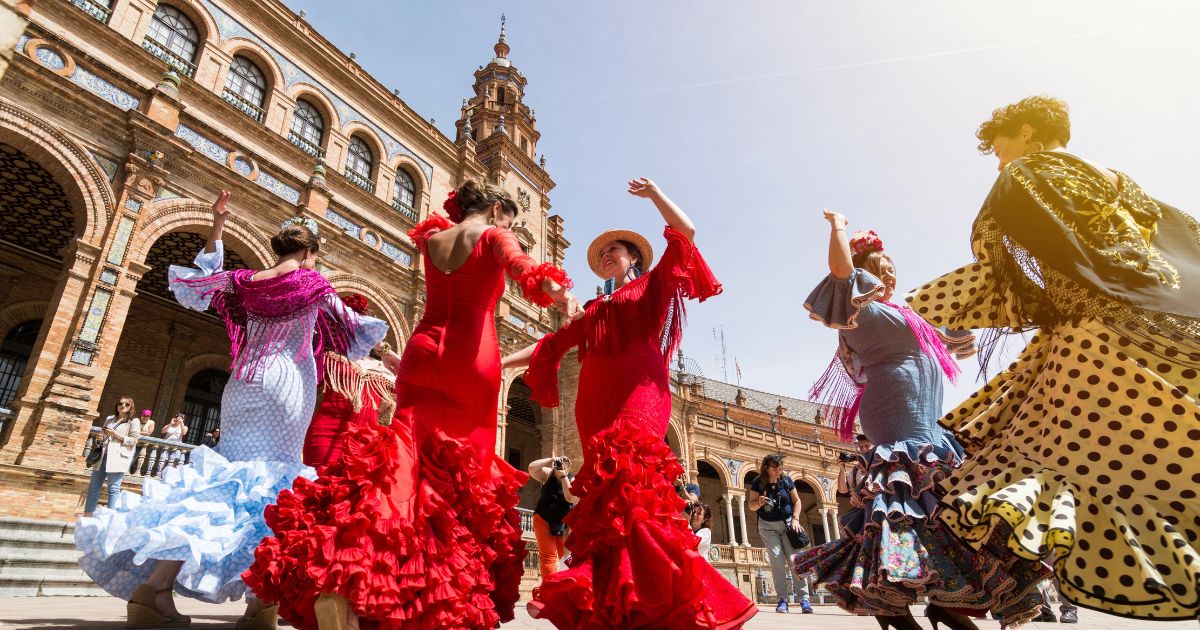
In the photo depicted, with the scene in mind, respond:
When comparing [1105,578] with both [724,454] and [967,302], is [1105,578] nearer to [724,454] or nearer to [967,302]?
[967,302]

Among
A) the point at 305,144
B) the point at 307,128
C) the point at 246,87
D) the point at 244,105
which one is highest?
the point at 246,87

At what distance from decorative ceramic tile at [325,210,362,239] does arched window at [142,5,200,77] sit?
364 centimetres

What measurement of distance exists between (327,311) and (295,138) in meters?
12.8

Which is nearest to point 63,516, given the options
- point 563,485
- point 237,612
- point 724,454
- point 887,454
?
point 237,612

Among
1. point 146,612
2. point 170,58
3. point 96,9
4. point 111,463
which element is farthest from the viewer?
point 170,58

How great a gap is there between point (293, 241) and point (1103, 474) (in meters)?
3.53

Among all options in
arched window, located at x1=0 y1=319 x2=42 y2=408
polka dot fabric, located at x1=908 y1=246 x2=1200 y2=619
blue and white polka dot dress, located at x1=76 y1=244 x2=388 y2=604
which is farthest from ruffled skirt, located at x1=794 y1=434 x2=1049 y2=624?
arched window, located at x1=0 y1=319 x2=42 y2=408

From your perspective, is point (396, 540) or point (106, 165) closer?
point (396, 540)

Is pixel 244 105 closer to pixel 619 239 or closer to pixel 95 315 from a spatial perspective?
pixel 95 315

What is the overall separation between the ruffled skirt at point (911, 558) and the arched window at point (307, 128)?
14235mm

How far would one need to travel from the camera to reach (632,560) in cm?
182

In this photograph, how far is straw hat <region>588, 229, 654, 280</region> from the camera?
111 inches

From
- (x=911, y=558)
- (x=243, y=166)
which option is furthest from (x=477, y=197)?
(x=243, y=166)

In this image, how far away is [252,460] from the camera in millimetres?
2703
